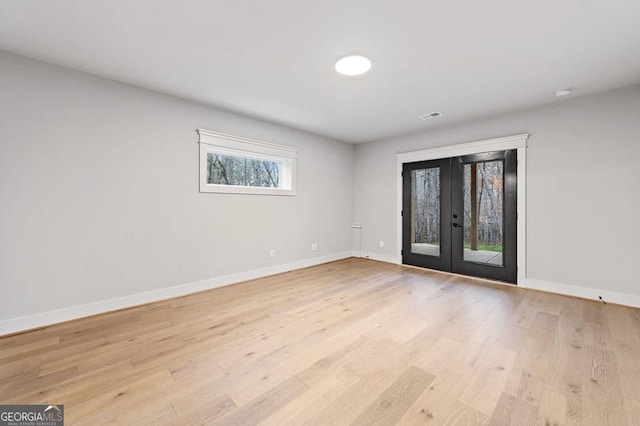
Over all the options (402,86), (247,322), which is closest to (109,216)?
(247,322)

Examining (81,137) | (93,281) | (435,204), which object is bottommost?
(93,281)

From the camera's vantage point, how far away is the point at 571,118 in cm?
349

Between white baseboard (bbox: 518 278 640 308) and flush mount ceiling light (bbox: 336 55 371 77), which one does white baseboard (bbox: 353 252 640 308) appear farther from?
flush mount ceiling light (bbox: 336 55 371 77)

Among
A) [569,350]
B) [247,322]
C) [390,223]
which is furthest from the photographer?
[390,223]

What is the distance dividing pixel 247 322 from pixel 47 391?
1.42 meters

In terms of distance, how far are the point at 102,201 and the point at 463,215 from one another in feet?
17.0

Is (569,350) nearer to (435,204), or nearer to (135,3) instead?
(435,204)

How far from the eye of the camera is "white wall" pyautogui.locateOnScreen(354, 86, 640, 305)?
3.12m

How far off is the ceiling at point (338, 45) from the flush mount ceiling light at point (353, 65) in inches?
3.1

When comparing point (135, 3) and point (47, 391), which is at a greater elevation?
point (135, 3)

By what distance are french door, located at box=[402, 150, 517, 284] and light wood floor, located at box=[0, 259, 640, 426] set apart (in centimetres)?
104

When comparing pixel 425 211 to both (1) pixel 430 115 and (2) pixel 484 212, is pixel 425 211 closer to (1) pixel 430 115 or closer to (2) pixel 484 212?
(2) pixel 484 212

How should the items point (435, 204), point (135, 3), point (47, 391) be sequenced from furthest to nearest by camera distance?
1. point (435, 204)
2. point (135, 3)
3. point (47, 391)

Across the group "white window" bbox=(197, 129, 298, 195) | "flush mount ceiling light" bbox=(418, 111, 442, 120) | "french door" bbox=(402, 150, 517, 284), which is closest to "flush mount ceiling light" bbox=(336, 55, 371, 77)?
"flush mount ceiling light" bbox=(418, 111, 442, 120)
